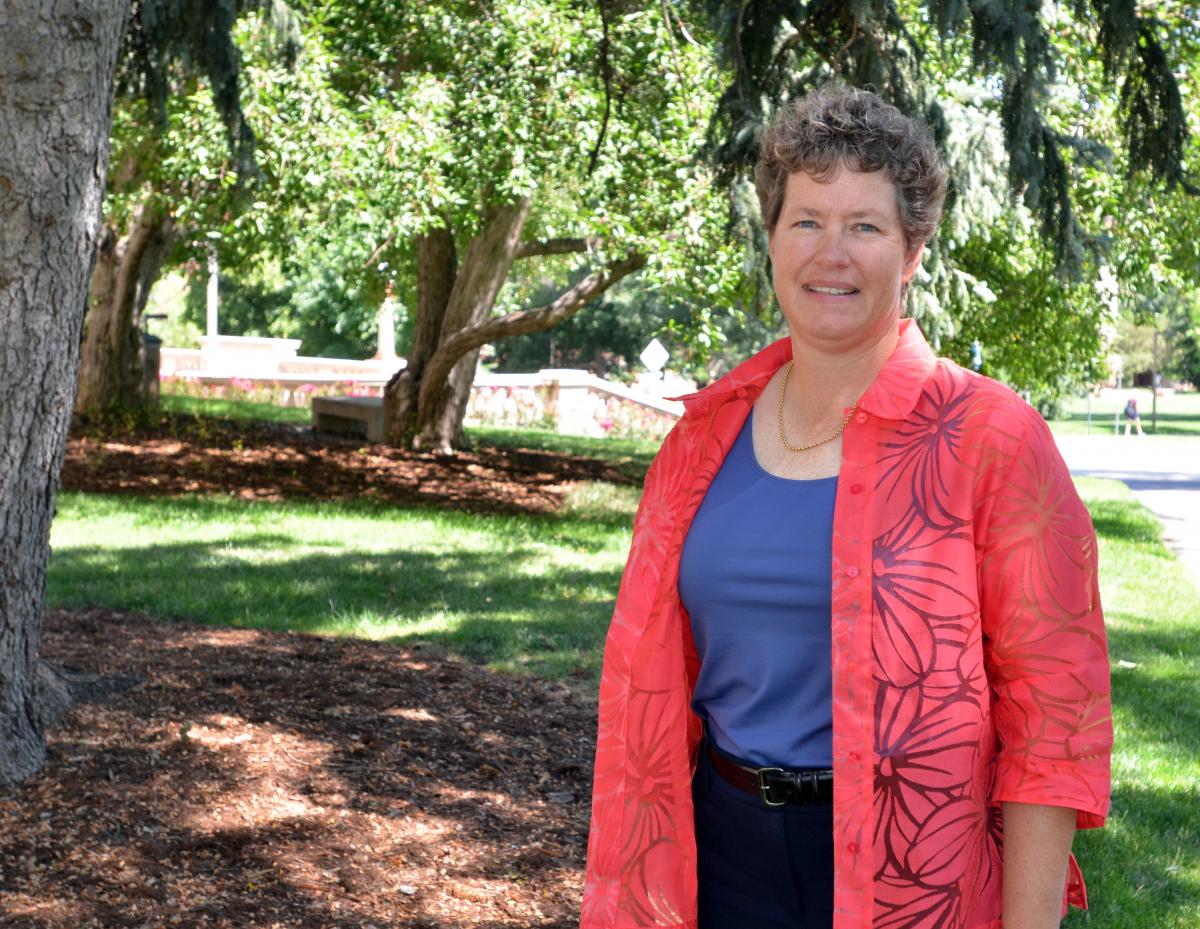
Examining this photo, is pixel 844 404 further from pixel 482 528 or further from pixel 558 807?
pixel 482 528

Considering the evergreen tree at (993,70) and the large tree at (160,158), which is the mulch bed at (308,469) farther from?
the evergreen tree at (993,70)

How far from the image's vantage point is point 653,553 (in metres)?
2.24

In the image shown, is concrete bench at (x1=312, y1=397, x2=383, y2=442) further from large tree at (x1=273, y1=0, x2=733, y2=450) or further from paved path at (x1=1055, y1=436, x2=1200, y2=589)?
paved path at (x1=1055, y1=436, x2=1200, y2=589)

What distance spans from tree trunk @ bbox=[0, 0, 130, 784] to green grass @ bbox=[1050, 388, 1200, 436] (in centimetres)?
4099

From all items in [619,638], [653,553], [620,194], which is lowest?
[619,638]

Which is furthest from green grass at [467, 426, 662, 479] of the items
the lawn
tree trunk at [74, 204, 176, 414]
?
the lawn

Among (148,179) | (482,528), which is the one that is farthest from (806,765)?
(148,179)

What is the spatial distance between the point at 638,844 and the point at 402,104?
10770 millimetres

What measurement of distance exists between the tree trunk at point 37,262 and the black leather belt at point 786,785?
10.2ft

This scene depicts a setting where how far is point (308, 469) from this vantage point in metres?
15.4

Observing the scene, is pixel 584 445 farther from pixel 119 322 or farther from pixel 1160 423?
pixel 1160 423

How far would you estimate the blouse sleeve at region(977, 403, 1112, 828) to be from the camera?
1.92m

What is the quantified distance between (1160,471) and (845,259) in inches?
1003

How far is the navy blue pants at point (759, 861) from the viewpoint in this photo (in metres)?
2.08
